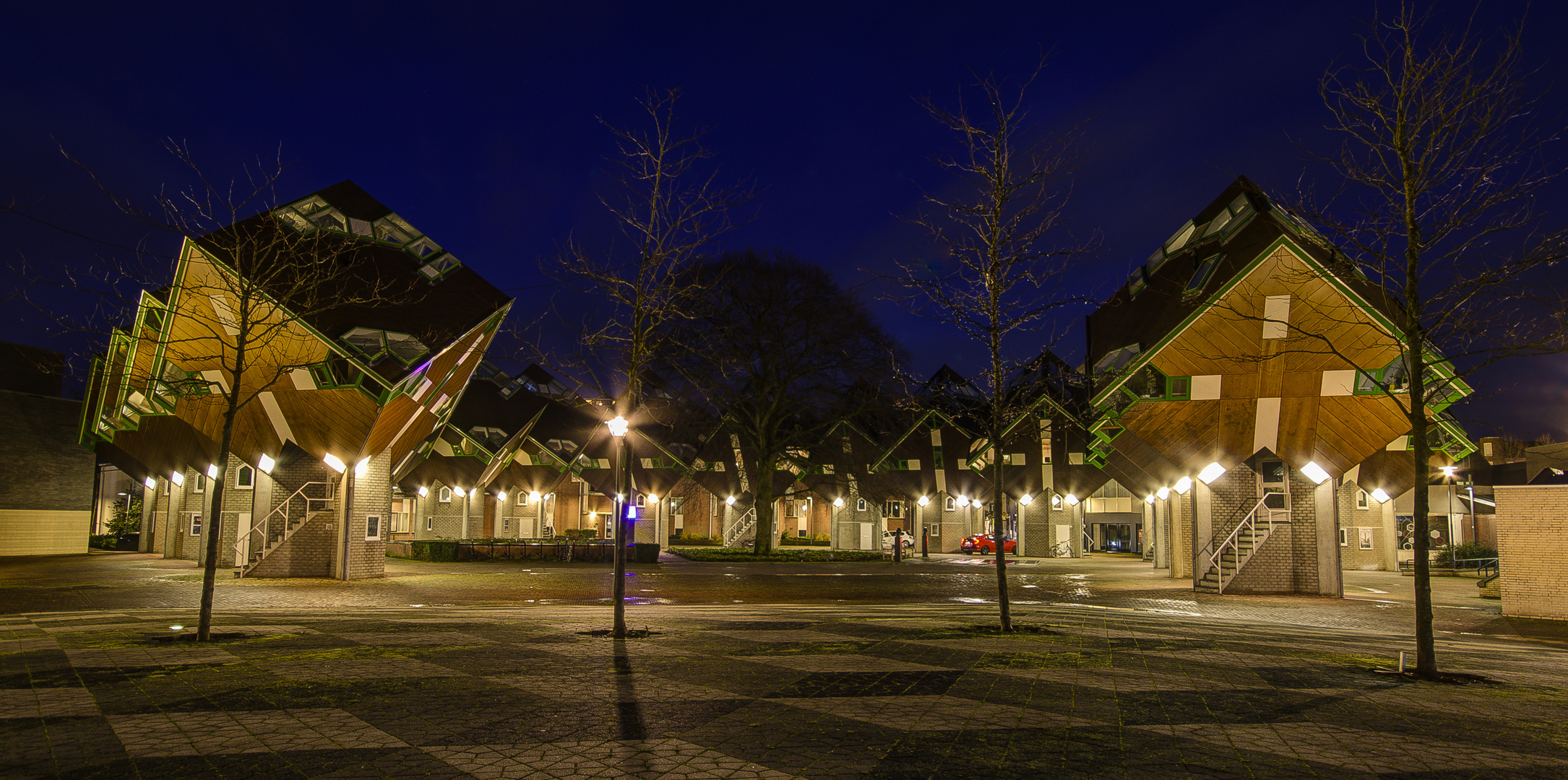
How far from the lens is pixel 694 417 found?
121ft

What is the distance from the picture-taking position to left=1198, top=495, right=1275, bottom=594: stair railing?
75.5ft

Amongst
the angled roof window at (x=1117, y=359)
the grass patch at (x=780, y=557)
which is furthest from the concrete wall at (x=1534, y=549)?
the grass patch at (x=780, y=557)

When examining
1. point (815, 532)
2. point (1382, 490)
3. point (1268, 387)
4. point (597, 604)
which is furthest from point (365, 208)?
point (815, 532)

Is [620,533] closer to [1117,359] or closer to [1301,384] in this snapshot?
[1117,359]

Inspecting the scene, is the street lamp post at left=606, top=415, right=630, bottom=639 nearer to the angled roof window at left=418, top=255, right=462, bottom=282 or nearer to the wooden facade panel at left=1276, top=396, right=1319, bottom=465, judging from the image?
the angled roof window at left=418, top=255, right=462, bottom=282

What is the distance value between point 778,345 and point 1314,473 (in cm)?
1993

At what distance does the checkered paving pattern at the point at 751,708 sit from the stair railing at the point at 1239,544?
1055 cm

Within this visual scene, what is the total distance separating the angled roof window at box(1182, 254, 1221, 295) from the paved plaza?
984cm

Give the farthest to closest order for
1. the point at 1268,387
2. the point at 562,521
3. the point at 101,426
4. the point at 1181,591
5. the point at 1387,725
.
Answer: the point at 562,521, the point at 101,426, the point at 1181,591, the point at 1268,387, the point at 1387,725

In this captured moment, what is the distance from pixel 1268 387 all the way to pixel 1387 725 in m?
16.5

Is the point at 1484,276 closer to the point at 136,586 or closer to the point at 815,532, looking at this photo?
the point at 136,586

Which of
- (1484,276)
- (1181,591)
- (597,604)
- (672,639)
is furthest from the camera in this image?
(1181,591)

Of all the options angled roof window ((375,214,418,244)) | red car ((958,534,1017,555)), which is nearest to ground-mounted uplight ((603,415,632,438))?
angled roof window ((375,214,418,244))

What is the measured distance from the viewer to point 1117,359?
23047mm
